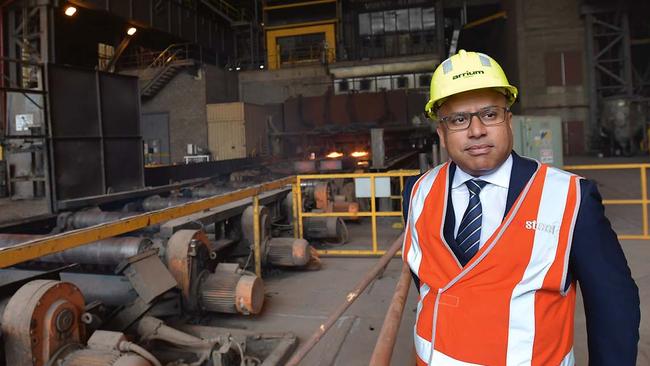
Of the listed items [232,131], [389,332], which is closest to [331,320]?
[389,332]

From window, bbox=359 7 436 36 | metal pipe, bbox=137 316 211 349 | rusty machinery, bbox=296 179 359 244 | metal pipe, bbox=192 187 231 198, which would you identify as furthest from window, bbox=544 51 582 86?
metal pipe, bbox=137 316 211 349

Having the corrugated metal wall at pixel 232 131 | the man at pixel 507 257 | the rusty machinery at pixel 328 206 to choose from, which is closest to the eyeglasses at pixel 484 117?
the man at pixel 507 257

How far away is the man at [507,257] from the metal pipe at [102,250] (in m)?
3.11

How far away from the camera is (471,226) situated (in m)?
1.51

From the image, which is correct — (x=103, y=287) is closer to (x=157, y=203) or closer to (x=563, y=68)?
(x=157, y=203)

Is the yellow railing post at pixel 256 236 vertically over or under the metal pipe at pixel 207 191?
under

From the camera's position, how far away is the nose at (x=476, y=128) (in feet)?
4.89

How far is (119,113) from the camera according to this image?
836cm

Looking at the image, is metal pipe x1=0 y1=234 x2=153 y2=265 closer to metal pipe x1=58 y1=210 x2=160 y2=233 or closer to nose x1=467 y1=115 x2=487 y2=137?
metal pipe x1=58 y1=210 x2=160 y2=233

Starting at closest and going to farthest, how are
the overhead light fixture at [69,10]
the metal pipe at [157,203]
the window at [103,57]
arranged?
1. the metal pipe at [157,203]
2. the overhead light fixture at [69,10]
3. the window at [103,57]

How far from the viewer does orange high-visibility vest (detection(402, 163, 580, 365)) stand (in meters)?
1.36

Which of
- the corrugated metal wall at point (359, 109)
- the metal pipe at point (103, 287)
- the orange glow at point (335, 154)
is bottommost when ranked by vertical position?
the metal pipe at point (103, 287)

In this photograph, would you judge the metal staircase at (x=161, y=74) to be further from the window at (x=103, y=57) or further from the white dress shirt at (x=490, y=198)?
the white dress shirt at (x=490, y=198)

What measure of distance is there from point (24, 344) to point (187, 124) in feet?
68.6
